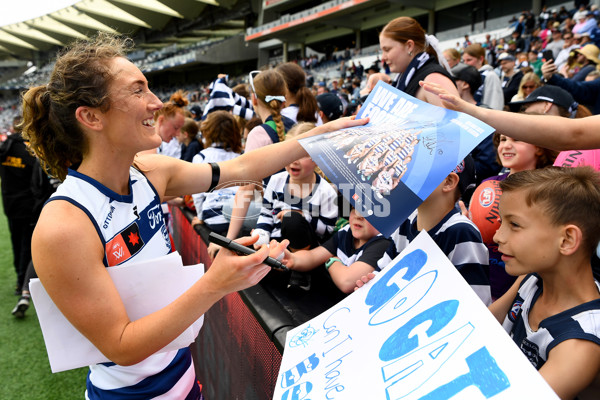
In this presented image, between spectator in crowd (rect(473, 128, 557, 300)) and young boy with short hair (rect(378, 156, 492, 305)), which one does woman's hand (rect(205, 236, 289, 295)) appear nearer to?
young boy with short hair (rect(378, 156, 492, 305))

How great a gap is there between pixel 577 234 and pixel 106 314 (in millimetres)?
1111

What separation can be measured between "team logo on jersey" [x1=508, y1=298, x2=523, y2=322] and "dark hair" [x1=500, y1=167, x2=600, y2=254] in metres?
0.22

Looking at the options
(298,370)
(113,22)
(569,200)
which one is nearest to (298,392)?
(298,370)

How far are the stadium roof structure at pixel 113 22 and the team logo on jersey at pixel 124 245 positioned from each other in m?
40.5

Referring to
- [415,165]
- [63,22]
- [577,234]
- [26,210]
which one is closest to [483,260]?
[577,234]

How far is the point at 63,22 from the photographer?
151 feet

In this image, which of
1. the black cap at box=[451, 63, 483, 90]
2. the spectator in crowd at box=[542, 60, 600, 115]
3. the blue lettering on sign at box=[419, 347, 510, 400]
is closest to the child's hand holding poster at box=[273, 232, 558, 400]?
the blue lettering on sign at box=[419, 347, 510, 400]

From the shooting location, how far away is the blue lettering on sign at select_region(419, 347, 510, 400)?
617 millimetres

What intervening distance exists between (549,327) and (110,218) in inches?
44.0

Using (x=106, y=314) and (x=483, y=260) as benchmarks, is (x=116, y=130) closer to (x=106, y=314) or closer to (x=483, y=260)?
(x=106, y=314)

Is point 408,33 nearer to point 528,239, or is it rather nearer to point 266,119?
point 266,119

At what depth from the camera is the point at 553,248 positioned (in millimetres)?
950

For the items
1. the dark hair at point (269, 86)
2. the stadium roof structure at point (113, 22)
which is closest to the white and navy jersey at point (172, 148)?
the dark hair at point (269, 86)

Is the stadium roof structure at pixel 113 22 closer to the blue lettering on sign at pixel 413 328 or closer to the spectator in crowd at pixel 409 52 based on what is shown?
the spectator in crowd at pixel 409 52
